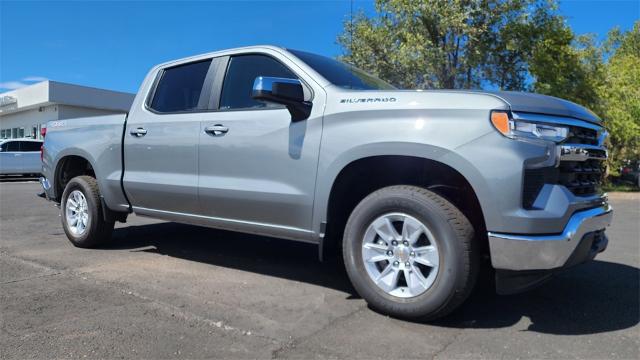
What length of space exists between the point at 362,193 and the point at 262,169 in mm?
815

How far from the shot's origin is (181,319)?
345 centimetres

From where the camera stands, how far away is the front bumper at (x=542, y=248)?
3037 millimetres

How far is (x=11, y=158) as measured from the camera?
2030 centimetres

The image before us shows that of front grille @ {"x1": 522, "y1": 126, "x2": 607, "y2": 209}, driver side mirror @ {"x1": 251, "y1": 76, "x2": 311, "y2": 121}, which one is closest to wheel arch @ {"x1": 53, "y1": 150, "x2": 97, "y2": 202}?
driver side mirror @ {"x1": 251, "y1": 76, "x2": 311, "y2": 121}

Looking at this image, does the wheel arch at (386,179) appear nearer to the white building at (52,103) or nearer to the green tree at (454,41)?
the green tree at (454,41)

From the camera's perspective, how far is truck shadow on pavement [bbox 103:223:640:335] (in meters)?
3.50

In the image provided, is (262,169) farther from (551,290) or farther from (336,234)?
(551,290)

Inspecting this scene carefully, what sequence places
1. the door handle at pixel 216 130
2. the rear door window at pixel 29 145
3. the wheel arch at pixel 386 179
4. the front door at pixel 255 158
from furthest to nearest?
1. the rear door window at pixel 29 145
2. the door handle at pixel 216 130
3. the front door at pixel 255 158
4. the wheel arch at pixel 386 179

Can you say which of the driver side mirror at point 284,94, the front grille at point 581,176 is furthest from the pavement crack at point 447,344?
the driver side mirror at point 284,94

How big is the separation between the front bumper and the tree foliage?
1317cm

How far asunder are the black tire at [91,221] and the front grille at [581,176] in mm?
4581

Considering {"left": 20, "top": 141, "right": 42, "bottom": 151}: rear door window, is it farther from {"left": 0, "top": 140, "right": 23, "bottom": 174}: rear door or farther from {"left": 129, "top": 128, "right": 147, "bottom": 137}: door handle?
{"left": 129, "top": 128, "right": 147, "bottom": 137}: door handle

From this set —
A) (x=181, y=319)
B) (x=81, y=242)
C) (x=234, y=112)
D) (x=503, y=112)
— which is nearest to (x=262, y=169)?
(x=234, y=112)

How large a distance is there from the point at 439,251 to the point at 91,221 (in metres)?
3.96
